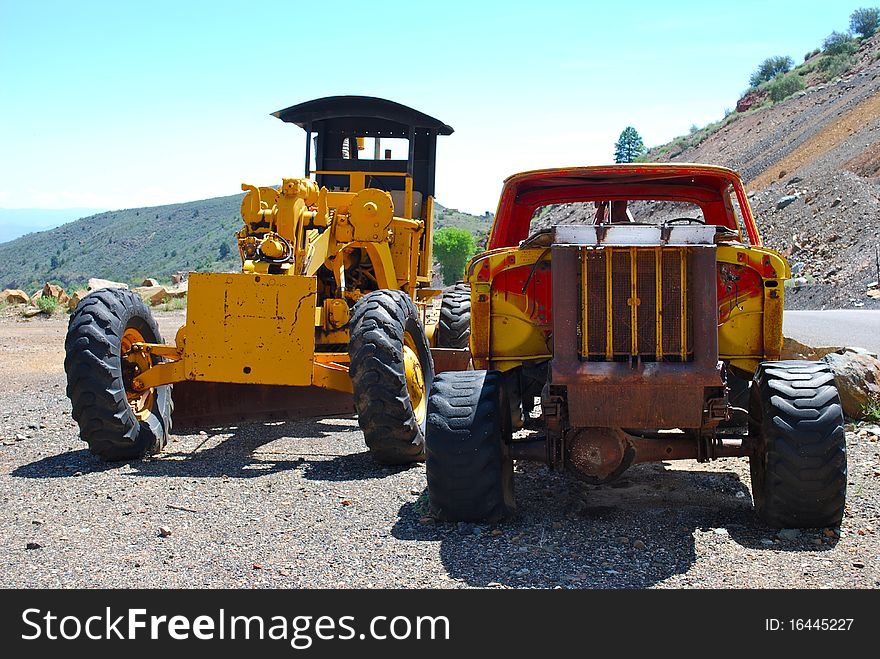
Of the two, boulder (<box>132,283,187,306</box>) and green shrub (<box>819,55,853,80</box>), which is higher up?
green shrub (<box>819,55,853,80</box>)

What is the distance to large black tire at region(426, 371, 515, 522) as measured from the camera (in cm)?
579

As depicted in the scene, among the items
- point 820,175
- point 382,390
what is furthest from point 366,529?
point 820,175

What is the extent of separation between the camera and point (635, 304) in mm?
5656

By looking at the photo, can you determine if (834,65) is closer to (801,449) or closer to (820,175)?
(820,175)

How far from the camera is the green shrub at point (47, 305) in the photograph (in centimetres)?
2692

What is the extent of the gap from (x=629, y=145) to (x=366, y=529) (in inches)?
2944

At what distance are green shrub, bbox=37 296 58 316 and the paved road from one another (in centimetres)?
1867

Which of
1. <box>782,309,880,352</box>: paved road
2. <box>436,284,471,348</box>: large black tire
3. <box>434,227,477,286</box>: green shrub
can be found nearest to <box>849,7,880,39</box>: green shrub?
<box>434,227,477,286</box>: green shrub

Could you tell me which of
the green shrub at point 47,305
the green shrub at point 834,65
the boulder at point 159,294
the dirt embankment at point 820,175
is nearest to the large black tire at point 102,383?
the dirt embankment at point 820,175

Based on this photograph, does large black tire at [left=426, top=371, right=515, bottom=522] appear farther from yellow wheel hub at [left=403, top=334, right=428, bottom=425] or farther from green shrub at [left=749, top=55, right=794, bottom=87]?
green shrub at [left=749, top=55, right=794, bottom=87]

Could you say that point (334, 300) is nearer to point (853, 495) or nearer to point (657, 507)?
point (657, 507)

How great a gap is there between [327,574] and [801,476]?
262 cm

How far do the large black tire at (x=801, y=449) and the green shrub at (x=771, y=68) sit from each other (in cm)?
7742
